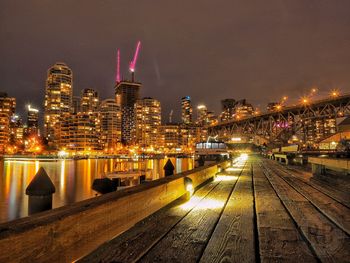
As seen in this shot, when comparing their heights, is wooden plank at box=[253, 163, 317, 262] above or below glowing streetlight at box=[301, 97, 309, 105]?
below

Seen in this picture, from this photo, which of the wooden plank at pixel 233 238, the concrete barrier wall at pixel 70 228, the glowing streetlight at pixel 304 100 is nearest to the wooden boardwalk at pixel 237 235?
the wooden plank at pixel 233 238

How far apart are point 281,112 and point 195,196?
126430mm

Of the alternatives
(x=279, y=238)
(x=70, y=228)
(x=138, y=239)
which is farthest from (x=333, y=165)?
(x=70, y=228)

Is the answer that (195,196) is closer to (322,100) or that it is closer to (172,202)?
(172,202)

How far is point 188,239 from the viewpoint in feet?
17.5

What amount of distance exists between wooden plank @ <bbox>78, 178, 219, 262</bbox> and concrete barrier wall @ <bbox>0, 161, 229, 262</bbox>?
134 millimetres

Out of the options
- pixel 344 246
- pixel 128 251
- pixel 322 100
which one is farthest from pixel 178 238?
pixel 322 100

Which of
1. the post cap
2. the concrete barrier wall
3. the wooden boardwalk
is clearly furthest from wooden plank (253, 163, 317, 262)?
the post cap

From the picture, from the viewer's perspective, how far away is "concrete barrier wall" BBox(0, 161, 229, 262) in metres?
2.92

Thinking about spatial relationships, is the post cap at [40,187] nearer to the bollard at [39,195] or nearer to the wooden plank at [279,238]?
the bollard at [39,195]

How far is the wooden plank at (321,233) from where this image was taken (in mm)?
4512

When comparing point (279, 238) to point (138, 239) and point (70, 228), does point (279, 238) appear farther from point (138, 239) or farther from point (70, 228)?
point (70, 228)

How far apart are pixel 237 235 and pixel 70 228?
3287 millimetres

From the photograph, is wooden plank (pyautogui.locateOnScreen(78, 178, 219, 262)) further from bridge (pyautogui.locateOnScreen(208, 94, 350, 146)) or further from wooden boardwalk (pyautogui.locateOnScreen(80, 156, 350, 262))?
bridge (pyautogui.locateOnScreen(208, 94, 350, 146))
